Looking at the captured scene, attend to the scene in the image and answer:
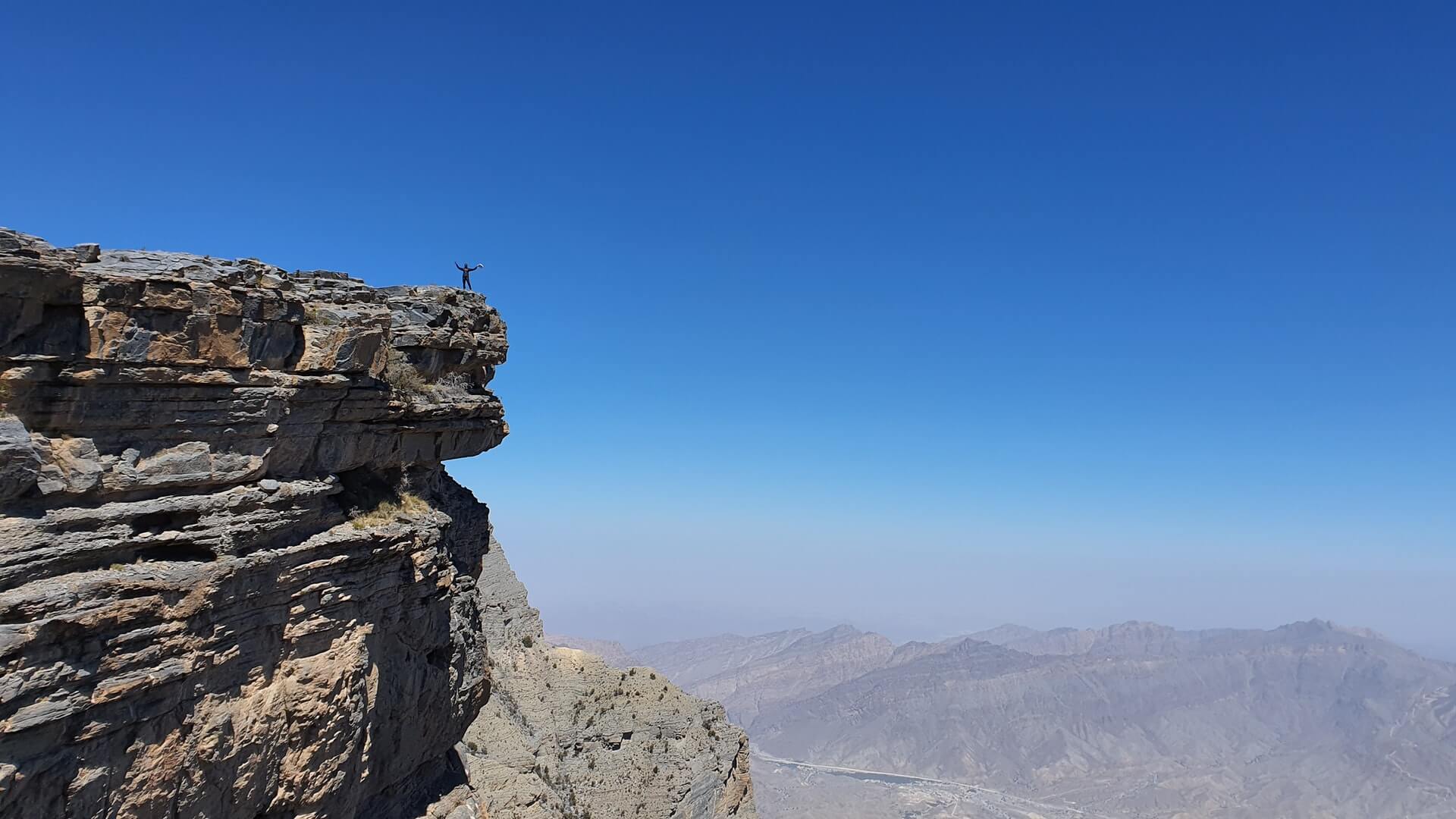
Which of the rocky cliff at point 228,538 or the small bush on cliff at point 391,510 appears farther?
the small bush on cliff at point 391,510

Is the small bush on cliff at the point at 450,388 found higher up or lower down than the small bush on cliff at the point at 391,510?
higher up

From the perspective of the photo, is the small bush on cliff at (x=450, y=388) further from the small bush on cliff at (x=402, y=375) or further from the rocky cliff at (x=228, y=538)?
the small bush on cliff at (x=402, y=375)

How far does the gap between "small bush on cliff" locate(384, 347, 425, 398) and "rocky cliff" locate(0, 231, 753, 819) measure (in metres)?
0.13

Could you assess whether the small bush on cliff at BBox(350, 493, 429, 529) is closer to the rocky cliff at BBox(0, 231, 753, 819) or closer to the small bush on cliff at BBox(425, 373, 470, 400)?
the rocky cliff at BBox(0, 231, 753, 819)

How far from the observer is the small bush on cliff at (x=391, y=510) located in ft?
68.0

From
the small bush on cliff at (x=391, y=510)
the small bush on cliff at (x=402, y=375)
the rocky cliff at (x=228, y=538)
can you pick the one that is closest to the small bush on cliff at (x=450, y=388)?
the rocky cliff at (x=228, y=538)

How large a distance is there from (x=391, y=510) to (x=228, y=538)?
6.25m

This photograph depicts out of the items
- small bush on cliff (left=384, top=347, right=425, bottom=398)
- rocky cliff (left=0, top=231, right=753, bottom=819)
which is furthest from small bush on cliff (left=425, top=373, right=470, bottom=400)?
small bush on cliff (left=384, top=347, right=425, bottom=398)

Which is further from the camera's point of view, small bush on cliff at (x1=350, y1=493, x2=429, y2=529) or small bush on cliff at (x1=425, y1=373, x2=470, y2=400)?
small bush on cliff at (x1=425, y1=373, x2=470, y2=400)

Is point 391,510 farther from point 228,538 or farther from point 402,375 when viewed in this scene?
point 228,538

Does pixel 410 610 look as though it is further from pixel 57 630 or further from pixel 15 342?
pixel 15 342

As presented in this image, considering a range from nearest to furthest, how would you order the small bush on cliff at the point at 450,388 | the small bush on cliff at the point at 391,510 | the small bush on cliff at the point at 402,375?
1. the small bush on cliff at the point at 391,510
2. the small bush on cliff at the point at 402,375
3. the small bush on cliff at the point at 450,388

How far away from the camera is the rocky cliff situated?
1315cm

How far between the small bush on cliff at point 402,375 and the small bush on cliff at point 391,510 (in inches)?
127
